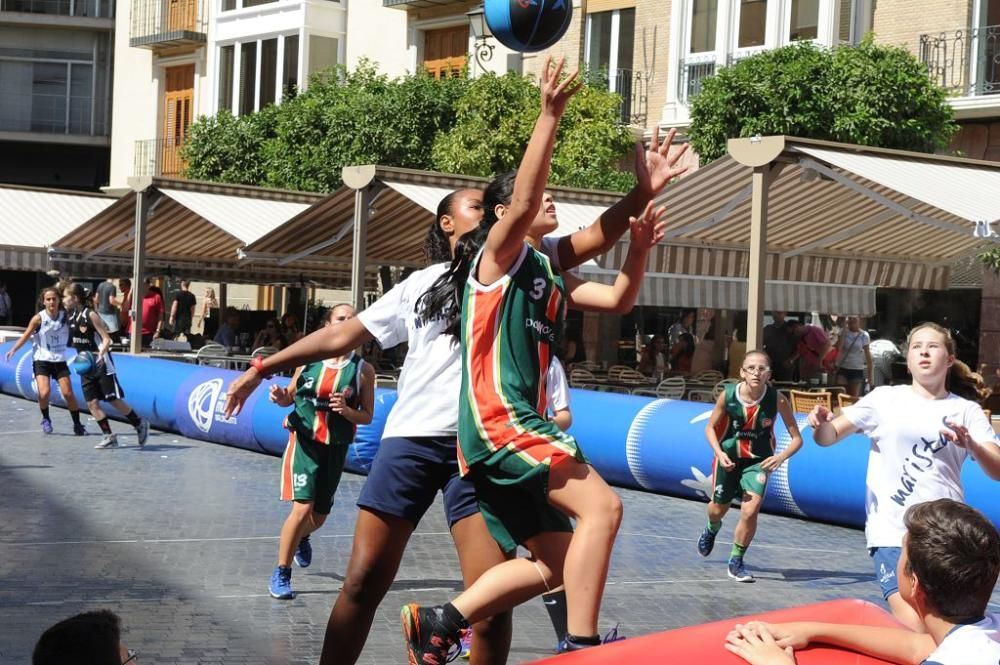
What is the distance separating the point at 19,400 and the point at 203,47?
784 inches

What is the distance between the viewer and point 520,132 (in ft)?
89.3

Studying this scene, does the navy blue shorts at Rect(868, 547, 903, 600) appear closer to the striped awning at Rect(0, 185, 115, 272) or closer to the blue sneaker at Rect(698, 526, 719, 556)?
the blue sneaker at Rect(698, 526, 719, 556)

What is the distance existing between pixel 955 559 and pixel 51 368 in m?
14.7

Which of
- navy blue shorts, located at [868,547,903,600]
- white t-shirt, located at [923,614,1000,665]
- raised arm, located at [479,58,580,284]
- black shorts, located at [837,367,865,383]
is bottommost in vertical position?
black shorts, located at [837,367,865,383]

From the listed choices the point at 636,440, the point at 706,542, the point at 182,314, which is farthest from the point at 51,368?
the point at 182,314

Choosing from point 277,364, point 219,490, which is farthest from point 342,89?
point 277,364

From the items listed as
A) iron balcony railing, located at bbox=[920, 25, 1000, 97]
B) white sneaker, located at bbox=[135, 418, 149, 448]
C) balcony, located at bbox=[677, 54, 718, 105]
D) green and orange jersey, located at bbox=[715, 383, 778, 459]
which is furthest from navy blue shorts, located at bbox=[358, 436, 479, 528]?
balcony, located at bbox=[677, 54, 718, 105]

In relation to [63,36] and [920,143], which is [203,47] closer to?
[63,36]

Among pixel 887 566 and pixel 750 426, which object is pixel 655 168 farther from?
pixel 750 426

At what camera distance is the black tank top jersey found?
1627 cm

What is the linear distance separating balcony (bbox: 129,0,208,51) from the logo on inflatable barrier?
24.9 metres

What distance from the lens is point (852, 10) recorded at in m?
→ 26.2

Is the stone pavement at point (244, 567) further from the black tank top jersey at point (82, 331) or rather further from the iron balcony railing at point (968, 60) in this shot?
the iron balcony railing at point (968, 60)

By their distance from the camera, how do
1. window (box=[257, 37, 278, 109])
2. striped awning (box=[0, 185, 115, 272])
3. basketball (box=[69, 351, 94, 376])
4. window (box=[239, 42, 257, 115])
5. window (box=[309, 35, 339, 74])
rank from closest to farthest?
basketball (box=[69, 351, 94, 376]) → striped awning (box=[0, 185, 115, 272]) → window (box=[309, 35, 339, 74]) → window (box=[257, 37, 278, 109]) → window (box=[239, 42, 257, 115])
